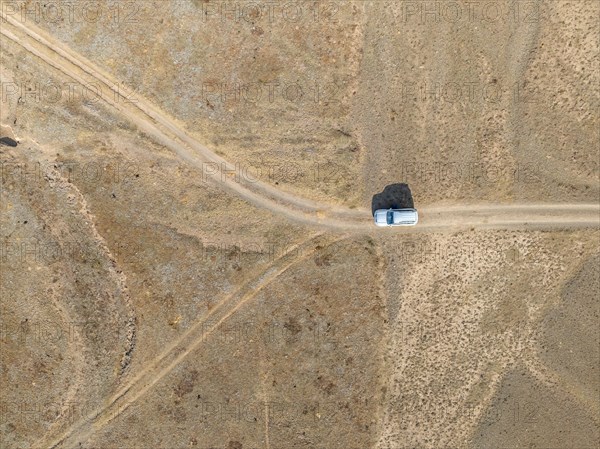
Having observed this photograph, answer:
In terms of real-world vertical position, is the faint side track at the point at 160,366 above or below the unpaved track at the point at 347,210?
below

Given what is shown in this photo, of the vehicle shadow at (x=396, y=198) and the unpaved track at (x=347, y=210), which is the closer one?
the unpaved track at (x=347, y=210)

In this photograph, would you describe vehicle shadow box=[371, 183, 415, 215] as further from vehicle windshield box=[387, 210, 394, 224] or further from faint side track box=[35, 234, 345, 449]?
faint side track box=[35, 234, 345, 449]

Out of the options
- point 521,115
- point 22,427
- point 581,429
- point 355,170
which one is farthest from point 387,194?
point 22,427

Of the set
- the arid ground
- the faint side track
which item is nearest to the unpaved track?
the arid ground

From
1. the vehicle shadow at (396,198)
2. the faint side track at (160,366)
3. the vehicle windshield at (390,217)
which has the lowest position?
the faint side track at (160,366)

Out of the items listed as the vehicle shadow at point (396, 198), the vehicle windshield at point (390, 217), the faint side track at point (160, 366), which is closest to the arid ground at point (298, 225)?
the faint side track at point (160, 366)

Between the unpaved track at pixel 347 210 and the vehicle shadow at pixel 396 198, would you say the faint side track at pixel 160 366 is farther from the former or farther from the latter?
the vehicle shadow at pixel 396 198

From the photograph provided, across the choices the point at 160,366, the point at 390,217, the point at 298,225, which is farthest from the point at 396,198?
the point at 160,366

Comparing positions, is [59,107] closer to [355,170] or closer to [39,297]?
[39,297]
